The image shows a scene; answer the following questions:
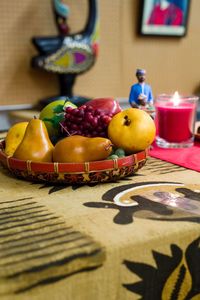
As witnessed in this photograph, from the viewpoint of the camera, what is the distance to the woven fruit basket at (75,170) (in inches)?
25.4

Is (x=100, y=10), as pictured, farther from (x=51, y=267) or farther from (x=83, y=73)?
(x=51, y=267)

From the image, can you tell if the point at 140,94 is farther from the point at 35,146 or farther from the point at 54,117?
the point at 35,146

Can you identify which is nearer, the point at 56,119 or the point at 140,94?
the point at 56,119

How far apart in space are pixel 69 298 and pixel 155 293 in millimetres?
112

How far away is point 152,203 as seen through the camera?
0.58 metres

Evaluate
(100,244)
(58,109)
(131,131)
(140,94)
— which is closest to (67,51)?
(140,94)

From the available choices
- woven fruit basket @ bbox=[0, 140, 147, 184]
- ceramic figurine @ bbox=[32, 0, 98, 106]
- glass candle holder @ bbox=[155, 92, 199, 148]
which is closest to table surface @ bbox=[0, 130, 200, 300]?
woven fruit basket @ bbox=[0, 140, 147, 184]

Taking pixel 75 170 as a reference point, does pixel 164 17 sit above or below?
above

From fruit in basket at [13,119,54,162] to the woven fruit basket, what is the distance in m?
0.02

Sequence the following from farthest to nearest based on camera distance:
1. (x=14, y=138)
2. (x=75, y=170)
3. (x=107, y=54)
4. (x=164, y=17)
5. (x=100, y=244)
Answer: (x=164, y=17) < (x=107, y=54) < (x=14, y=138) < (x=75, y=170) < (x=100, y=244)

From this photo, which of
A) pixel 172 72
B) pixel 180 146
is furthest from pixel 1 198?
pixel 172 72

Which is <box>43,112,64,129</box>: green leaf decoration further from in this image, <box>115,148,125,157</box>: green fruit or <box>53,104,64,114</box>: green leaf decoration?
<box>115,148,125,157</box>: green fruit

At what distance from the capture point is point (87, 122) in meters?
0.74

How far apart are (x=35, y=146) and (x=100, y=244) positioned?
29 cm
